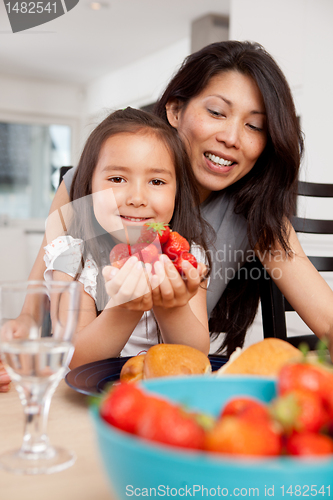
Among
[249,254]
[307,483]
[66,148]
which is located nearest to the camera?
[307,483]

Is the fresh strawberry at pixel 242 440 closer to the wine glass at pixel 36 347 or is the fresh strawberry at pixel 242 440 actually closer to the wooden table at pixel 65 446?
the wooden table at pixel 65 446

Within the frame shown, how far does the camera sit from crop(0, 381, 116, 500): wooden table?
459 millimetres

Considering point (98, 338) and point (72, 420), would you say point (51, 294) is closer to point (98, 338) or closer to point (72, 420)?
point (72, 420)

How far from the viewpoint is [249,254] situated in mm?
1718

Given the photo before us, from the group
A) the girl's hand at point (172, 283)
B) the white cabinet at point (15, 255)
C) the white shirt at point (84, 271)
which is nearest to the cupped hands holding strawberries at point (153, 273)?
the girl's hand at point (172, 283)

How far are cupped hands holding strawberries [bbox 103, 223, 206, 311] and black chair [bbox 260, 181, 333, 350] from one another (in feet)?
1.65

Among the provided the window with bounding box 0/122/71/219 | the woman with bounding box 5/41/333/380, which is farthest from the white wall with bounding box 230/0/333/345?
the window with bounding box 0/122/71/219

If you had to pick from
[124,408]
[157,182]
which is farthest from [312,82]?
[124,408]

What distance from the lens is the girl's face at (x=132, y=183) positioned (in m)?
1.26

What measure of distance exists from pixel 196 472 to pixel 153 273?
69 centimetres

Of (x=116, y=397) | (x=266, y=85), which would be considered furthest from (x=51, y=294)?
(x=266, y=85)

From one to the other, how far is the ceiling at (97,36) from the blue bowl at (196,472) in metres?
5.09

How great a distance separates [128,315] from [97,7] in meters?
4.70

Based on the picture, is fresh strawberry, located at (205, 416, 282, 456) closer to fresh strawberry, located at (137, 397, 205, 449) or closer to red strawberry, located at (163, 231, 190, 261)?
fresh strawberry, located at (137, 397, 205, 449)
